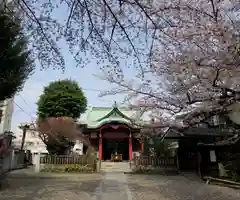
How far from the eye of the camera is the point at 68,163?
59.2ft

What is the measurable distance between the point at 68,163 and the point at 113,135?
872cm

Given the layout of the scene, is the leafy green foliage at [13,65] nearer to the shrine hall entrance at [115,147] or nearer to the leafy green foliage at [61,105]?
the leafy green foliage at [61,105]

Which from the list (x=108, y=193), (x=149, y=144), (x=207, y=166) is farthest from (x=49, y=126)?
(x=108, y=193)

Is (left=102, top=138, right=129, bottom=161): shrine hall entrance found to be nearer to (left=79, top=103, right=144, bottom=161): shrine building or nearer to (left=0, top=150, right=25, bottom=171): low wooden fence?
(left=79, top=103, right=144, bottom=161): shrine building

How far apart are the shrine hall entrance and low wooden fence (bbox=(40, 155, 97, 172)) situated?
9.08 meters

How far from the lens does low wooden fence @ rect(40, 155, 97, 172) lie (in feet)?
57.1

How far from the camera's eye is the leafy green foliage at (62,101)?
25.6 metres

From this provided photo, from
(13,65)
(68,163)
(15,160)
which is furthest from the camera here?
(15,160)

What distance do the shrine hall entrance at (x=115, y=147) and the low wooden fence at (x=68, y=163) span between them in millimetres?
9084

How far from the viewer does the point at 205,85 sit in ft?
30.1

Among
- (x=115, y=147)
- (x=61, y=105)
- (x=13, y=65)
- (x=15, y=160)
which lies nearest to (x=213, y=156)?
(x=13, y=65)

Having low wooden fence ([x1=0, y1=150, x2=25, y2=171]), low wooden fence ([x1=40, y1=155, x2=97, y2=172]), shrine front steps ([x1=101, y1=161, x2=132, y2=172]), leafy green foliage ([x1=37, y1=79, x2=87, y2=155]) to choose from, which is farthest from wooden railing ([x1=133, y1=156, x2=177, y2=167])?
low wooden fence ([x1=0, y1=150, x2=25, y2=171])

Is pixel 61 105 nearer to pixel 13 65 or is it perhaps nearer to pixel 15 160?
pixel 15 160

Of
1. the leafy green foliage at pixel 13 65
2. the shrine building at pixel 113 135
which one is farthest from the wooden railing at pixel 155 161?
the leafy green foliage at pixel 13 65
